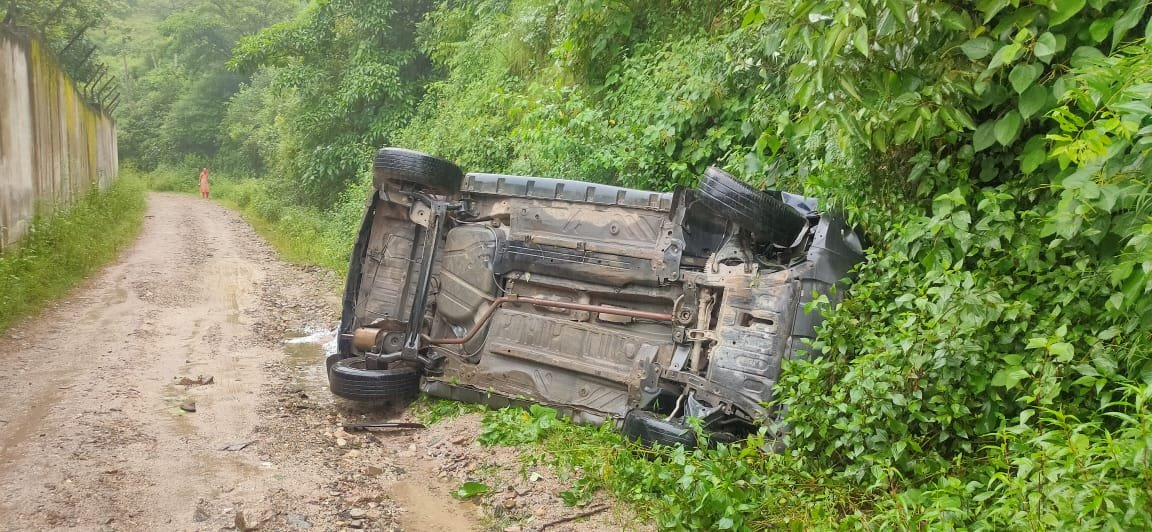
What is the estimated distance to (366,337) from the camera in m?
5.71

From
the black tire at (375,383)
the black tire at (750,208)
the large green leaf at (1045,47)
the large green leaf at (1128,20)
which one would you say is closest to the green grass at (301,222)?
the black tire at (375,383)

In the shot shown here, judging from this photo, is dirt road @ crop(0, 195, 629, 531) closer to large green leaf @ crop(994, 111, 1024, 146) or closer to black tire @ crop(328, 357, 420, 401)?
black tire @ crop(328, 357, 420, 401)

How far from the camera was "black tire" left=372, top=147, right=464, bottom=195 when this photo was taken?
5809 millimetres

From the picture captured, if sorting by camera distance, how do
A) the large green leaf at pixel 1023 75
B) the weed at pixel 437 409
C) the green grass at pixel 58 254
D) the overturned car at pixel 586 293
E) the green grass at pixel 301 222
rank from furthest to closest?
the green grass at pixel 301 222
the green grass at pixel 58 254
the weed at pixel 437 409
the overturned car at pixel 586 293
the large green leaf at pixel 1023 75

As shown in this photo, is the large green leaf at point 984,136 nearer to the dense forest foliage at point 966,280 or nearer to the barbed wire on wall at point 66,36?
the dense forest foliage at point 966,280

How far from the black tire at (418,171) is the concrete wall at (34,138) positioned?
18.4 ft

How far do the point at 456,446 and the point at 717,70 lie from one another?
3.86m

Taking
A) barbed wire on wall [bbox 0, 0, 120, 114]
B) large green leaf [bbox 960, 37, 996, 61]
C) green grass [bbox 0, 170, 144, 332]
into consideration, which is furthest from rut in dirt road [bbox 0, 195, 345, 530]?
barbed wire on wall [bbox 0, 0, 120, 114]

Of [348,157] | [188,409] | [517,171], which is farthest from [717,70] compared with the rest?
[348,157]

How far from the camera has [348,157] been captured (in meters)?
15.7

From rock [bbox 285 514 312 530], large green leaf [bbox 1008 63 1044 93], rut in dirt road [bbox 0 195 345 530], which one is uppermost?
large green leaf [bbox 1008 63 1044 93]

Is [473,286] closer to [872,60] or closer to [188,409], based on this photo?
[188,409]

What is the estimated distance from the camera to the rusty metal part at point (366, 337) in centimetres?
568

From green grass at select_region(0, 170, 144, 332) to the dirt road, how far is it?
29 centimetres
